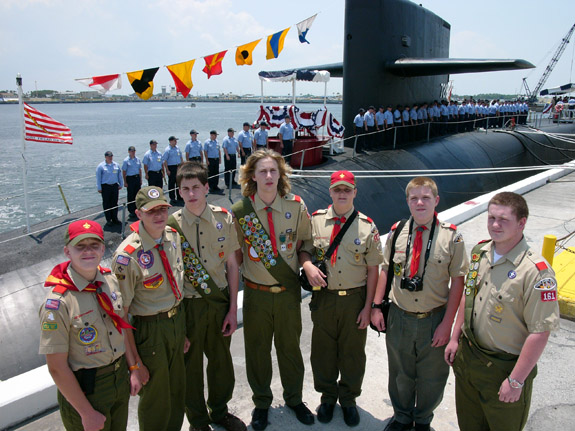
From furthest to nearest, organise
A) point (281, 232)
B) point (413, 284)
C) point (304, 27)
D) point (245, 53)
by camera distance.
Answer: point (304, 27) → point (245, 53) → point (281, 232) → point (413, 284)

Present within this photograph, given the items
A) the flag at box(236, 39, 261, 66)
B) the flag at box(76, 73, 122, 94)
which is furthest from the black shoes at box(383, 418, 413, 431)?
the flag at box(236, 39, 261, 66)

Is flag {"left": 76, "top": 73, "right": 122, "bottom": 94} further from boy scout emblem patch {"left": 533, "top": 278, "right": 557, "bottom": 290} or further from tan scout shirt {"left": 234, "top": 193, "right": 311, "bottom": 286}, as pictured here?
boy scout emblem patch {"left": 533, "top": 278, "right": 557, "bottom": 290}

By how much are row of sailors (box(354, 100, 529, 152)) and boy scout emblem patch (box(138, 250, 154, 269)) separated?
9.23m

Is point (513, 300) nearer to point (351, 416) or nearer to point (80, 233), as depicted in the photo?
point (351, 416)

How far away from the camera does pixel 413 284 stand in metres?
3.21

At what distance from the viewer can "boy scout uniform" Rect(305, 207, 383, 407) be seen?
3.52 meters

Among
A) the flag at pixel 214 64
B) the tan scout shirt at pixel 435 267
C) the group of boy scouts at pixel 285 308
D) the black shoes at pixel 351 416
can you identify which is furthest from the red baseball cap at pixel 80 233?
the flag at pixel 214 64

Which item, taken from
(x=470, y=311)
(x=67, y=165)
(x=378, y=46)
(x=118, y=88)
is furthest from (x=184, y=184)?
(x=67, y=165)

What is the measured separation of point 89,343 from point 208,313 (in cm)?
102

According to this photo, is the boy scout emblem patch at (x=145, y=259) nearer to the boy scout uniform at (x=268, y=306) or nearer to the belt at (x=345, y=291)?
the boy scout uniform at (x=268, y=306)

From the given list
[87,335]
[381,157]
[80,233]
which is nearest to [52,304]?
[87,335]

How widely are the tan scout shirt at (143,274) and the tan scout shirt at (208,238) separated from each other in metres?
0.25

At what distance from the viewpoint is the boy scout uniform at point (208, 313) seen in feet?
11.3

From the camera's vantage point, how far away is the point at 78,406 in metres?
2.50
